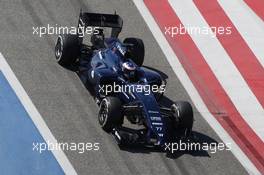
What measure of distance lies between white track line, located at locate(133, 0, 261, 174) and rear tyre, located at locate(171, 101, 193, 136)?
120 centimetres

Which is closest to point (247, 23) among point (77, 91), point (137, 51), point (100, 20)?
point (137, 51)

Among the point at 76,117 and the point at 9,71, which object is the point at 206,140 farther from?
the point at 9,71

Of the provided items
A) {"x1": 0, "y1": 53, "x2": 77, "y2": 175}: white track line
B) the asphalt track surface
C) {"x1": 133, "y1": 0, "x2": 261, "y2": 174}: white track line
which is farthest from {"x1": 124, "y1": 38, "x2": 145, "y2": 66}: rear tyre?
{"x1": 0, "y1": 53, "x2": 77, "y2": 175}: white track line

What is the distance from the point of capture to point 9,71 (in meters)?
18.0

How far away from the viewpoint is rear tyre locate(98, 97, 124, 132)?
52.3 feet

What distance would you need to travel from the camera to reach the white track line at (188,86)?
55.0 feet

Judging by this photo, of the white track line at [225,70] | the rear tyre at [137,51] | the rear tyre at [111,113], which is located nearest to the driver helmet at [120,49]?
the rear tyre at [137,51]

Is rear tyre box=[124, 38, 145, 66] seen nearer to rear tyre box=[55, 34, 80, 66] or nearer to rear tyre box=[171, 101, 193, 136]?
rear tyre box=[55, 34, 80, 66]

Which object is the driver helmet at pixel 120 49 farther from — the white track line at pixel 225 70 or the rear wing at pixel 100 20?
the white track line at pixel 225 70

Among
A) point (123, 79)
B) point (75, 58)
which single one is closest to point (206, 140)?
point (123, 79)

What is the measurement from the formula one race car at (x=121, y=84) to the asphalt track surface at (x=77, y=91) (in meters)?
0.33

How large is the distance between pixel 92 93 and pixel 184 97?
248 cm

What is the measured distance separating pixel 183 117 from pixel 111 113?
5.60 ft

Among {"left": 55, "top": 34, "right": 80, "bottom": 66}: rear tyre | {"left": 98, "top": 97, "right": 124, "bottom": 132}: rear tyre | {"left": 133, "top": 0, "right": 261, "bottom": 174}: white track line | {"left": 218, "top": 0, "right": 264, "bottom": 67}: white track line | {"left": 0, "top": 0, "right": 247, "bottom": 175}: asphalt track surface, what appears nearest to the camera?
{"left": 0, "top": 0, "right": 247, "bottom": 175}: asphalt track surface
